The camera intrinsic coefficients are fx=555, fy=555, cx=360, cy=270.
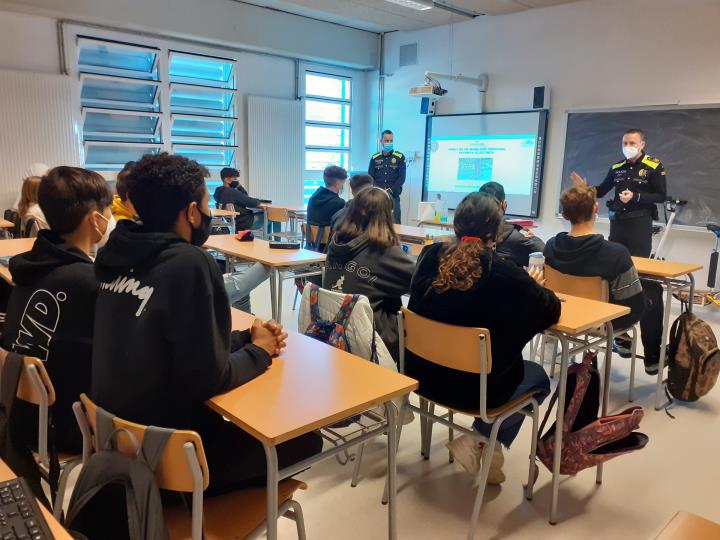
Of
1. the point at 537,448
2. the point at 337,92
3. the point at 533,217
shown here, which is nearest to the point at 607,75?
the point at 533,217

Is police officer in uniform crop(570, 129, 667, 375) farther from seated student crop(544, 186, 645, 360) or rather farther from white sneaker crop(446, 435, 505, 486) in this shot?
white sneaker crop(446, 435, 505, 486)

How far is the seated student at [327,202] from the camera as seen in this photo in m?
4.68

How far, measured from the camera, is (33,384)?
4.82ft

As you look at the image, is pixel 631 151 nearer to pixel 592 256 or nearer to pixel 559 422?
pixel 592 256

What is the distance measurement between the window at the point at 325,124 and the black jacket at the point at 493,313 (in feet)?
22.8

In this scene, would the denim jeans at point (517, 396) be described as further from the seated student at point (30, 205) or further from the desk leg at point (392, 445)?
the seated student at point (30, 205)

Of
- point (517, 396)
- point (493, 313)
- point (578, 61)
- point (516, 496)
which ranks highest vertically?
point (578, 61)

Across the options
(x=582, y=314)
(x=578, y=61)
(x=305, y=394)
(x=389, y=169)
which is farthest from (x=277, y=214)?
(x=305, y=394)

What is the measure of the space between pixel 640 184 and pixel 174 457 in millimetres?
4177

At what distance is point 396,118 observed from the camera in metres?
8.72

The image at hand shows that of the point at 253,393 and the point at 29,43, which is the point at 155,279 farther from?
the point at 29,43

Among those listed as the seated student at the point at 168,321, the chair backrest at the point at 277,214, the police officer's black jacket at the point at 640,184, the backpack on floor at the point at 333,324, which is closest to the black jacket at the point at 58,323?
the seated student at the point at 168,321

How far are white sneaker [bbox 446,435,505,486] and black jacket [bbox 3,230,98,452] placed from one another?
1392 mm

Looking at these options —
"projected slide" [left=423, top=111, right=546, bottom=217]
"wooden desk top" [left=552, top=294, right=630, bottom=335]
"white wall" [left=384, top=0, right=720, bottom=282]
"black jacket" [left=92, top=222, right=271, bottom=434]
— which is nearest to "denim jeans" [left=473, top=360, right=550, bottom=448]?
"wooden desk top" [left=552, top=294, right=630, bottom=335]
